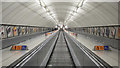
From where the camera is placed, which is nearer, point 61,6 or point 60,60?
point 60,60

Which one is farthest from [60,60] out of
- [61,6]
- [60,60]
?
[61,6]

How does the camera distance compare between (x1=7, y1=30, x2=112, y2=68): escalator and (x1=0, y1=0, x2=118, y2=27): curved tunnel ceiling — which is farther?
(x1=0, y1=0, x2=118, y2=27): curved tunnel ceiling

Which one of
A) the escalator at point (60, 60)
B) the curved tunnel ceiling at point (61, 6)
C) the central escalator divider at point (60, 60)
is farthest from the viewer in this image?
the curved tunnel ceiling at point (61, 6)

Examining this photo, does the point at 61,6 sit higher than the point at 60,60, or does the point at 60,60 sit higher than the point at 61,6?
the point at 61,6

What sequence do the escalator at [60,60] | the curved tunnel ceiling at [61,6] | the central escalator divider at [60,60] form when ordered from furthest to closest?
the curved tunnel ceiling at [61,6] → the central escalator divider at [60,60] → the escalator at [60,60]

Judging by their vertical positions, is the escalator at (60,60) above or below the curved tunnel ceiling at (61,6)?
below

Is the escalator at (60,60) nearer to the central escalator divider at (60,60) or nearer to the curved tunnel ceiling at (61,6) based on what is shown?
the central escalator divider at (60,60)

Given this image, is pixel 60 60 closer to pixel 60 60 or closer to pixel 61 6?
pixel 60 60

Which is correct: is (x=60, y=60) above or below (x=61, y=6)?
below

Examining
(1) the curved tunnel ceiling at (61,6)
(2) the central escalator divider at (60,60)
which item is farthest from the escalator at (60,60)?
(1) the curved tunnel ceiling at (61,6)

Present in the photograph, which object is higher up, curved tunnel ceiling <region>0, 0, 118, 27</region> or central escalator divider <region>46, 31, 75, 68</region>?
curved tunnel ceiling <region>0, 0, 118, 27</region>

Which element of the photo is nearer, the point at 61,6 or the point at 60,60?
the point at 60,60

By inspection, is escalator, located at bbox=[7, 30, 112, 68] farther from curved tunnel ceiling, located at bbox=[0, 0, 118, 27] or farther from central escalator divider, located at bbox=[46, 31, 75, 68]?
curved tunnel ceiling, located at bbox=[0, 0, 118, 27]

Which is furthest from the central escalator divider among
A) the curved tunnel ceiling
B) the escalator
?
the curved tunnel ceiling
